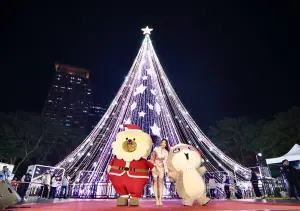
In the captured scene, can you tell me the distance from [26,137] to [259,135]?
86.9ft

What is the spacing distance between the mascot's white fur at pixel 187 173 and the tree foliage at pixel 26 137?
877 inches

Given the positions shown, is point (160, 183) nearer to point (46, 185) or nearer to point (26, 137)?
point (46, 185)

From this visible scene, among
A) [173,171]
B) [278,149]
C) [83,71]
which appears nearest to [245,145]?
[278,149]

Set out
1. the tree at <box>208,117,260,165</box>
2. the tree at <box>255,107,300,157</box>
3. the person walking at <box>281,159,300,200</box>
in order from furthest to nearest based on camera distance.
Result: the tree at <box>208,117,260,165</box>, the tree at <box>255,107,300,157</box>, the person walking at <box>281,159,300,200</box>

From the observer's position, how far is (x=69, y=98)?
75.4 m

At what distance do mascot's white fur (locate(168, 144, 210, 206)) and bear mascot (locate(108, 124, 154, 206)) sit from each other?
602mm

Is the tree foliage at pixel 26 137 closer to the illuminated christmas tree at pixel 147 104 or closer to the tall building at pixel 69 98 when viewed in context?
the illuminated christmas tree at pixel 147 104

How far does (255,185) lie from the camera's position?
32.4 ft

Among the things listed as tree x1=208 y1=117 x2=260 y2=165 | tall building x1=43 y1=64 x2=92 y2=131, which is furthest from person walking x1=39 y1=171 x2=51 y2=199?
tall building x1=43 y1=64 x2=92 y2=131

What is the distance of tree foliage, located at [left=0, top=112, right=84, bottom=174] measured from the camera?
22.2m

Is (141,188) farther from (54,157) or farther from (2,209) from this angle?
(54,157)

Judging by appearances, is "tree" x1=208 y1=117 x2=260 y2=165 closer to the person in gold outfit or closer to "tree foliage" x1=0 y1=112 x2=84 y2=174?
"tree foliage" x1=0 y1=112 x2=84 y2=174

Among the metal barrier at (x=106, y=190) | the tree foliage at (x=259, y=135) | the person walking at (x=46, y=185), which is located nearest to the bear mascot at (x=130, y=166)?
the metal barrier at (x=106, y=190)

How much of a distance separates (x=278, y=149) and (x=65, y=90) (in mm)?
71695
